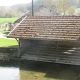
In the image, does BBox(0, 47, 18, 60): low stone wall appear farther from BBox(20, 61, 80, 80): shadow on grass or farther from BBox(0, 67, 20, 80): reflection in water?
BBox(0, 67, 20, 80): reflection in water

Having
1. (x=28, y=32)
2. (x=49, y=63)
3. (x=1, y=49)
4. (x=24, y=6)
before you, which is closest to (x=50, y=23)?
(x=28, y=32)

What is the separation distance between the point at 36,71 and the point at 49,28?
14.6 ft

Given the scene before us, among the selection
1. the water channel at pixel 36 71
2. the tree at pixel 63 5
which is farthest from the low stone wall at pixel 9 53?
the tree at pixel 63 5

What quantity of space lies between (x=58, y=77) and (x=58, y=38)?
367 centimetres

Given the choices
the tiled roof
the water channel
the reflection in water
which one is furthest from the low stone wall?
the reflection in water

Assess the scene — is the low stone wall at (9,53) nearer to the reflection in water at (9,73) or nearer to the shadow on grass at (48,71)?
the shadow on grass at (48,71)

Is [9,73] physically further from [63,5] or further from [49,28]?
[63,5]

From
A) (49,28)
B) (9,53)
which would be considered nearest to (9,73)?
(9,53)

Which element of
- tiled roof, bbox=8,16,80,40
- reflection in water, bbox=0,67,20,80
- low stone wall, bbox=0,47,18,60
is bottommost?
reflection in water, bbox=0,67,20,80

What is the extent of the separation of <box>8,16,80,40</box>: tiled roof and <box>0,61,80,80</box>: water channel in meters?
2.38

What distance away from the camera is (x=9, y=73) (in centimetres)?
1531

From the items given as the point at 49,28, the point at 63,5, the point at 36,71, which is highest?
the point at 63,5

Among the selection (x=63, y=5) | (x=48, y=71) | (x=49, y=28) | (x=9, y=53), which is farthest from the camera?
(x=63, y=5)

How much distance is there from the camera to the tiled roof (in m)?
17.1
